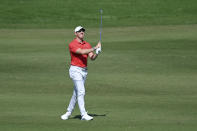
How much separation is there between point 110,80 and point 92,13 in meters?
22.2

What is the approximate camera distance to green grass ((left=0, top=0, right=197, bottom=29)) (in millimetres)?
43375

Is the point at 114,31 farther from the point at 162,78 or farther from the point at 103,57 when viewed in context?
the point at 162,78

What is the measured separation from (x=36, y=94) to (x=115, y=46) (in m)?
12.6

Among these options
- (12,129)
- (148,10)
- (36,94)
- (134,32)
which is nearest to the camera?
(12,129)

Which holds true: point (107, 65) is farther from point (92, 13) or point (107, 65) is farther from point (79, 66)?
point (92, 13)

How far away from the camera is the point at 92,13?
151 feet

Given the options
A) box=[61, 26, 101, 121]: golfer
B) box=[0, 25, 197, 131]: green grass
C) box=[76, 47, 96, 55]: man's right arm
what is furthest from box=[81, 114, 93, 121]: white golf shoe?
box=[76, 47, 96, 55]: man's right arm

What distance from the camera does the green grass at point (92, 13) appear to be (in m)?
43.4

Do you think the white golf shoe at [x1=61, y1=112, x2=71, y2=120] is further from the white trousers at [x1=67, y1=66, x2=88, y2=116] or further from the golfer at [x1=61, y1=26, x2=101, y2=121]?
the white trousers at [x1=67, y1=66, x2=88, y2=116]

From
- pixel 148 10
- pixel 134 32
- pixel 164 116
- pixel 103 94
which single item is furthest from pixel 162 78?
pixel 148 10

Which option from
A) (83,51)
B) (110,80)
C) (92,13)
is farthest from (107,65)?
(92,13)

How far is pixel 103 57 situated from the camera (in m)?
29.7

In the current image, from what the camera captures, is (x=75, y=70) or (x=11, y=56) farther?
(x=11, y=56)

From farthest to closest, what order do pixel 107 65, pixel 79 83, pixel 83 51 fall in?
pixel 107 65 < pixel 79 83 < pixel 83 51
